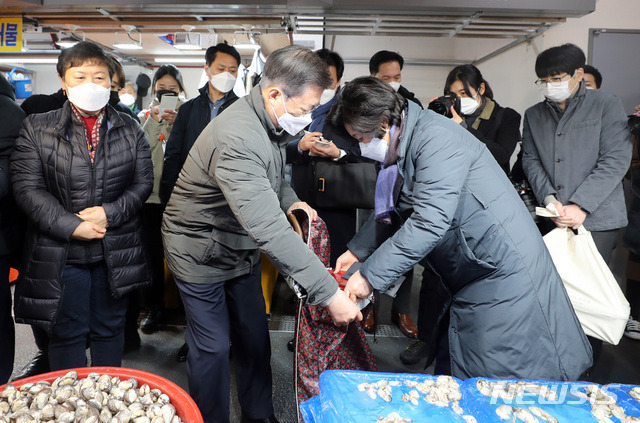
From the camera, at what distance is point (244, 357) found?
5.85 ft

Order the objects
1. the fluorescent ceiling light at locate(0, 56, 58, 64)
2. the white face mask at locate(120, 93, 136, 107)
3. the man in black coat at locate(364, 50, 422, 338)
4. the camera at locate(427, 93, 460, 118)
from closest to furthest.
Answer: the camera at locate(427, 93, 460, 118)
the man in black coat at locate(364, 50, 422, 338)
the white face mask at locate(120, 93, 136, 107)
the fluorescent ceiling light at locate(0, 56, 58, 64)

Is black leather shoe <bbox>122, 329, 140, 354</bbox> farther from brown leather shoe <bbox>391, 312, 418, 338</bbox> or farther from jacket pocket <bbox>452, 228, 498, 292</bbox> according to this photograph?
jacket pocket <bbox>452, 228, 498, 292</bbox>

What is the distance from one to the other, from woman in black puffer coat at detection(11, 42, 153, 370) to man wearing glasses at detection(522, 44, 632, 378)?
6.34 ft

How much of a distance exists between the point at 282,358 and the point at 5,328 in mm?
1343

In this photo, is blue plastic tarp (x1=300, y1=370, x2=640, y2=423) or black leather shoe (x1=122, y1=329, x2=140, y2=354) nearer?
blue plastic tarp (x1=300, y1=370, x2=640, y2=423)

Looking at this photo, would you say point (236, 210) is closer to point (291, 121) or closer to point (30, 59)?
point (291, 121)

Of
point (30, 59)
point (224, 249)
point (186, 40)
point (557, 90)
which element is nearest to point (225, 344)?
point (224, 249)

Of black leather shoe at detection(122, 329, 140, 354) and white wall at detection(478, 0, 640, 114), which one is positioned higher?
white wall at detection(478, 0, 640, 114)

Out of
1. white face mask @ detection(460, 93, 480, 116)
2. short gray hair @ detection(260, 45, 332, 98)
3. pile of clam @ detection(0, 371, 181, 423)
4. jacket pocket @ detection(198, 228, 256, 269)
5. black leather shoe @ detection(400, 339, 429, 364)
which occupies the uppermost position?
white face mask @ detection(460, 93, 480, 116)

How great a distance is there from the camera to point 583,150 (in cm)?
213

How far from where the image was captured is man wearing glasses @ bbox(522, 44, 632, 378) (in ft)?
6.81

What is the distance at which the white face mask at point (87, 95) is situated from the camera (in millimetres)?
1696

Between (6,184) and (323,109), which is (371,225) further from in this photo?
(6,184)

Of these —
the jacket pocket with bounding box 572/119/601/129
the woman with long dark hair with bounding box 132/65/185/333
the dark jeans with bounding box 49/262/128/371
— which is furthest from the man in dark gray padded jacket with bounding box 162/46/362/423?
the jacket pocket with bounding box 572/119/601/129
